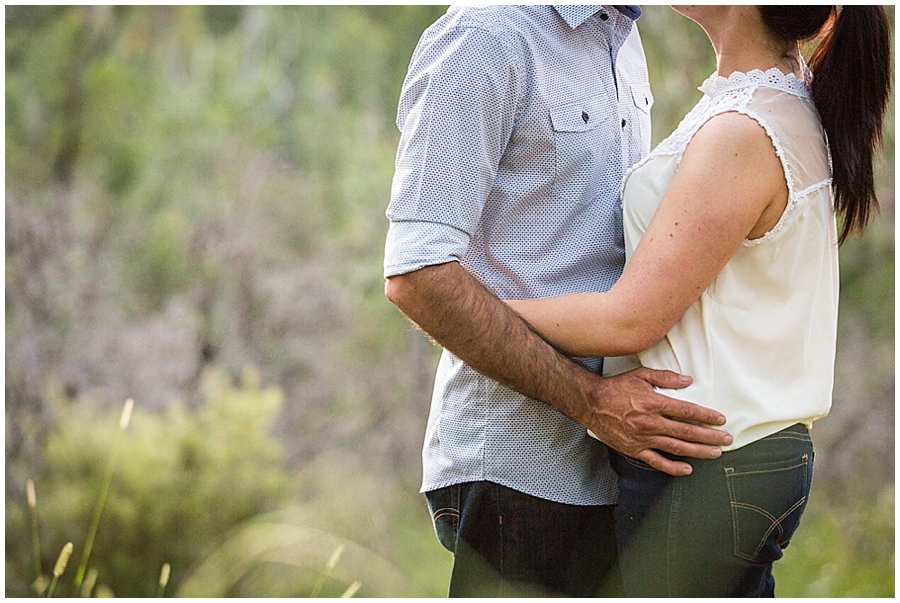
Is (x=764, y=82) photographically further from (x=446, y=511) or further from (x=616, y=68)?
(x=446, y=511)

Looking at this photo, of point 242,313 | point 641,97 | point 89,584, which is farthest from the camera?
point 242,313

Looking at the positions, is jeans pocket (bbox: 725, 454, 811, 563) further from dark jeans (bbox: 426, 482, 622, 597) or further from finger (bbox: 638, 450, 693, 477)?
dark jeans (bbox: 426, 482, 622, 597)

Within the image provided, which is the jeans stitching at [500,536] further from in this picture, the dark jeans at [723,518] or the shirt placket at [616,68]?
the shirt placket at [616,68]

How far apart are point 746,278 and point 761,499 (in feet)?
1.04

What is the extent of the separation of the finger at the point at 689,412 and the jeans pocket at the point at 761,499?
3.1 inches

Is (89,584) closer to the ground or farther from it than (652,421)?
closer to the ground

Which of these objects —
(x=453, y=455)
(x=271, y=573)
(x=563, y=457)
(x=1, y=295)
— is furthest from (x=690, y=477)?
(x=1, y=295)

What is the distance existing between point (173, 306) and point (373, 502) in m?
1.48

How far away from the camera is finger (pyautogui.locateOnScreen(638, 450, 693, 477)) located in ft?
4.03

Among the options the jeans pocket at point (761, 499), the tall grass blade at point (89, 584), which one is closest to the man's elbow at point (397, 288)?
the jeans pocket at point (761, 499)

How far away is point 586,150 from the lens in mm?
1333

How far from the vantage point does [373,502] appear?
14.9 feet

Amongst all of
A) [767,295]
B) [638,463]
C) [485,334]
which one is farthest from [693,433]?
[485,334]

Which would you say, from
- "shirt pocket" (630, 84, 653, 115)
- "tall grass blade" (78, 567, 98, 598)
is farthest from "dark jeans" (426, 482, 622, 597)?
"tall grass blade" (78, 567, 98, 598)
